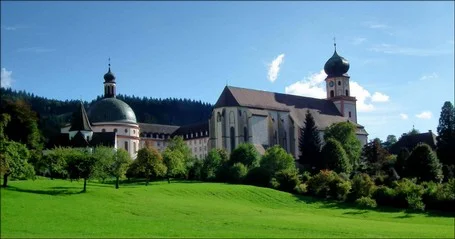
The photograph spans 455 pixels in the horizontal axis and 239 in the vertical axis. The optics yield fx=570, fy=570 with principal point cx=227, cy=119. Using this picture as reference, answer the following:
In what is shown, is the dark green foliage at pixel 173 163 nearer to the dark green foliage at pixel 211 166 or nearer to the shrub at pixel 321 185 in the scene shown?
the dark green foliage at pixel 211 166

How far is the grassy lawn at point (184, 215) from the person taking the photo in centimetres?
2755

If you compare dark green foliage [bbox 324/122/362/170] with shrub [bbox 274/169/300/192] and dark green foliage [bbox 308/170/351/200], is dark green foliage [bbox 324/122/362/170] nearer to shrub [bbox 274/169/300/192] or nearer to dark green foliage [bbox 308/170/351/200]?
shrub [bbox 274/169/300/192]

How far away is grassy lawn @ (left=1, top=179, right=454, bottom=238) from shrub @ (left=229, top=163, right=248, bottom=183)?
11428mm

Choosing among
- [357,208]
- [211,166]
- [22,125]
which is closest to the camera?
[357,208]

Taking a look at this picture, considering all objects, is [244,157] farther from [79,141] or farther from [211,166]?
[79,141]

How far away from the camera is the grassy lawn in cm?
2755

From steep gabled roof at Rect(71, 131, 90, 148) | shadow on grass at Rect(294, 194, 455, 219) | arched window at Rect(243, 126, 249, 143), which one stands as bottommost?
shadow on grass at Rect(294, 194, 455, 219)

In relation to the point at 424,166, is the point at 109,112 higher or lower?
higher

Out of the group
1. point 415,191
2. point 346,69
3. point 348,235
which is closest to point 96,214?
point 348,235

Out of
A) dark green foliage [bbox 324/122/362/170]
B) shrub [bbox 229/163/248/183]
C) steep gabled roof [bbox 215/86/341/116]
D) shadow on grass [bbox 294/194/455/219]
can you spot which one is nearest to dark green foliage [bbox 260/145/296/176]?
shrub [bbox 229/163/248/183]

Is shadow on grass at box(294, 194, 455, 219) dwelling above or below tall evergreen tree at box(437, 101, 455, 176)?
below

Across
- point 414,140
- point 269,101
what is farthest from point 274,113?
point 414,140

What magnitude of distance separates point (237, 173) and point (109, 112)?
33674 mm

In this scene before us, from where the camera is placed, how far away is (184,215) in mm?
36125
